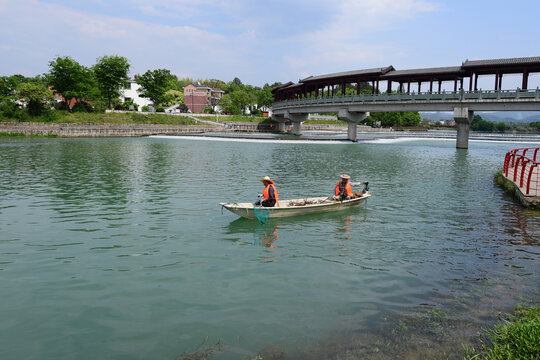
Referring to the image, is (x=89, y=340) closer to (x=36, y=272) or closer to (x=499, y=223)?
(x=36, y=272)

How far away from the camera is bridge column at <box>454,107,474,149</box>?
174 feet

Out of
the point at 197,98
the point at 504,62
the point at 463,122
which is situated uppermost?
the point at 197,98

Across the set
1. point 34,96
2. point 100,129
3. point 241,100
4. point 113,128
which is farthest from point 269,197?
point 241,100

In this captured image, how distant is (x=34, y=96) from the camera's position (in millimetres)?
76938

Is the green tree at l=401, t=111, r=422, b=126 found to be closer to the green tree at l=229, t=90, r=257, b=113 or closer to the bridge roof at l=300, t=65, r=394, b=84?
the green tree at l=229, t=90, r=257, b=113

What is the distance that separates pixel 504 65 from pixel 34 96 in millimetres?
85904

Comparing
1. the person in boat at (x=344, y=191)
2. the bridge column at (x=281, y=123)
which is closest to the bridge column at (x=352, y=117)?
the bridge column at (x=281, y=123)

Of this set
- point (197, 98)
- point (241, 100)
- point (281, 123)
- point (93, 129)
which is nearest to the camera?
point (93, 129)

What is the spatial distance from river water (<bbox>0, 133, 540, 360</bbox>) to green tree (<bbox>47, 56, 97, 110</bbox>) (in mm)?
75779

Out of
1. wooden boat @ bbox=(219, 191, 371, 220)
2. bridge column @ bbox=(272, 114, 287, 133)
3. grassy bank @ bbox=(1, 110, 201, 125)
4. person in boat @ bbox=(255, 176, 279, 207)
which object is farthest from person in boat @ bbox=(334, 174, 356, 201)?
bridge column @ bbox=(272, 114, 287, 133)

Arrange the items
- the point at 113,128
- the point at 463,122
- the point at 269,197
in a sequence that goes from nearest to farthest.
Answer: the point at 269,197
the point at 463,122
the point at 113,128

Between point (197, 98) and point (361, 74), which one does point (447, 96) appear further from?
point (197, 98)

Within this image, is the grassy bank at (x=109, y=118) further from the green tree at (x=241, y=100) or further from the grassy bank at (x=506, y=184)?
the grassy bank at (x=506, y=184)

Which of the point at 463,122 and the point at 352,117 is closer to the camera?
the point at 463,122
